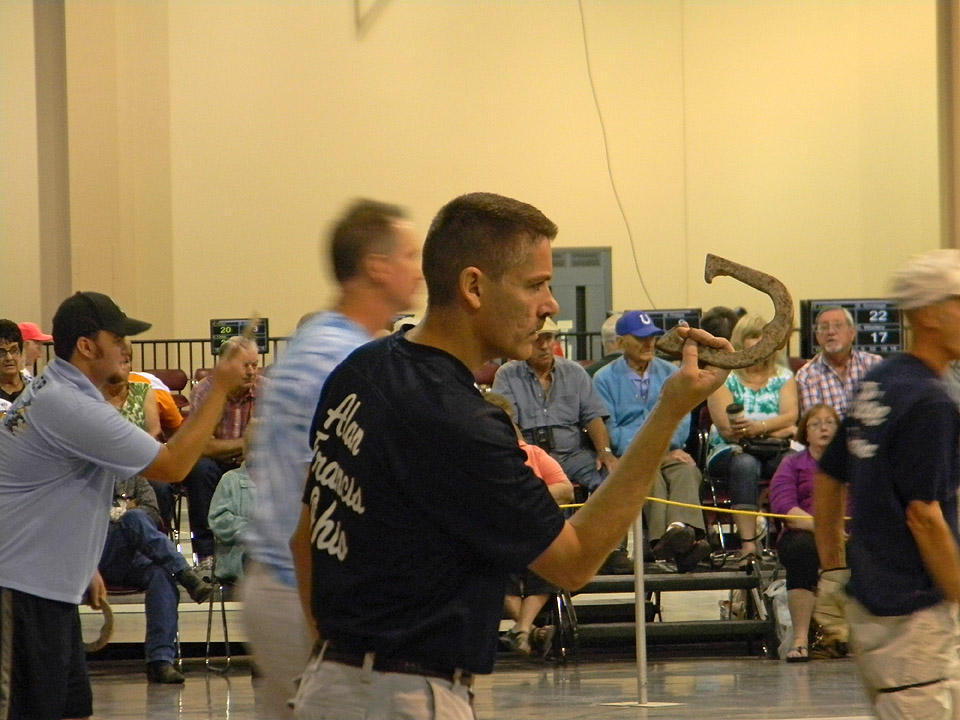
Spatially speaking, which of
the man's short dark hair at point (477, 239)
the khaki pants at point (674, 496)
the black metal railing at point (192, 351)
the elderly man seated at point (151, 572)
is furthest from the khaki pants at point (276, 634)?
the black metal railing at point (192, 351)

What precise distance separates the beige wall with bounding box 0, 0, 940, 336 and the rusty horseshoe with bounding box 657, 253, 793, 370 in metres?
14.7

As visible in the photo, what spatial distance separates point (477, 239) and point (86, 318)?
2.11m

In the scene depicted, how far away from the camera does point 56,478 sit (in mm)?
3809

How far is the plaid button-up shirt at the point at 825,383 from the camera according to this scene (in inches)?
374

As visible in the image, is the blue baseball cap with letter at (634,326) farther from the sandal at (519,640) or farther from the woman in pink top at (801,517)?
the sandal at (519,640)

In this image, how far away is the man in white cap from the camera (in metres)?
3.24

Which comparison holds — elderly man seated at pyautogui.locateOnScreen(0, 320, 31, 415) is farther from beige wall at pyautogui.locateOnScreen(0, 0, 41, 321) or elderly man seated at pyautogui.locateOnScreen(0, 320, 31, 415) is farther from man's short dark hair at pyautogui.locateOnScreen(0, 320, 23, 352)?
beige wall at pyautogui.locateOnScreen(0, 0, 41, 321)

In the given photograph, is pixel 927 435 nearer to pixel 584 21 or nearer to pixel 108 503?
pixel 108 503

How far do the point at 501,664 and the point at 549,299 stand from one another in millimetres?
6174

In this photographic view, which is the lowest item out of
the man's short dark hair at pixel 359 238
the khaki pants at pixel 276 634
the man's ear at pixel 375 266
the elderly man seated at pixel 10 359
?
the khaki pants at pixel 276 634

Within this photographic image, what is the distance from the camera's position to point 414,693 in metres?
2.07

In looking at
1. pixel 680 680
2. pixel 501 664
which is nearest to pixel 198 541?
pixel 501 664

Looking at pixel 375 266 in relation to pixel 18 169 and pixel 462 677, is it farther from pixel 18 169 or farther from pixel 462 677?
pixel 18 169

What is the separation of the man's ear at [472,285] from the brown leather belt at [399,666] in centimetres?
54
